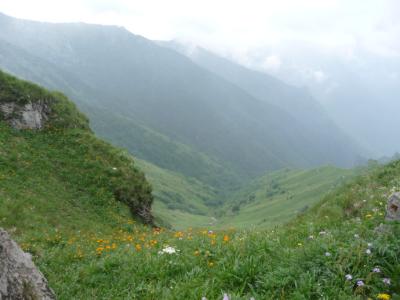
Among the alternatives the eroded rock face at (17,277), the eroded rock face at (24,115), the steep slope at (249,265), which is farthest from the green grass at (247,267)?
the eroded rock face at (24,115)

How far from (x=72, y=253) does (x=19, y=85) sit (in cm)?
2340

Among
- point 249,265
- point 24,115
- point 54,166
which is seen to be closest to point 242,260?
point 249,265

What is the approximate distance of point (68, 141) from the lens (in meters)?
28.7

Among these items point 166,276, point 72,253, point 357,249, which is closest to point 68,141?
point 72,253

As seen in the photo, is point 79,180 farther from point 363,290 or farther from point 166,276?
point 363,290

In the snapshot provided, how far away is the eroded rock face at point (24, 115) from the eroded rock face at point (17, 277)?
23.3 metres

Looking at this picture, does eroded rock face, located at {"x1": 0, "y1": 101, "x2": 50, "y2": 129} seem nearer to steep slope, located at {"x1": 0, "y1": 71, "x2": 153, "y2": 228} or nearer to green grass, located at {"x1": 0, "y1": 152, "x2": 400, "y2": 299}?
steep slope, located at {"x1": 0, "y1": 71, "x2": 153, "y2": 228}

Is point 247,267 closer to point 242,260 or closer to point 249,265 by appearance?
point 249,265

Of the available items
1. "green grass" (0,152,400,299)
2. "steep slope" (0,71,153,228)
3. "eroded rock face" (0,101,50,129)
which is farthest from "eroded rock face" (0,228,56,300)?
"eroded rock face" (0,101,50,129)

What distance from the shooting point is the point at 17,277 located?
616 cm

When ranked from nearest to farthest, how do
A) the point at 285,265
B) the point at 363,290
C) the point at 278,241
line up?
the point at 363,290
the point at 285,265
the point at 278,241

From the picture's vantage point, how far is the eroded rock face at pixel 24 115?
27.7 m

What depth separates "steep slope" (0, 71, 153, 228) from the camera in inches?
813

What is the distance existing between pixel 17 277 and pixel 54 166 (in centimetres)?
2050
